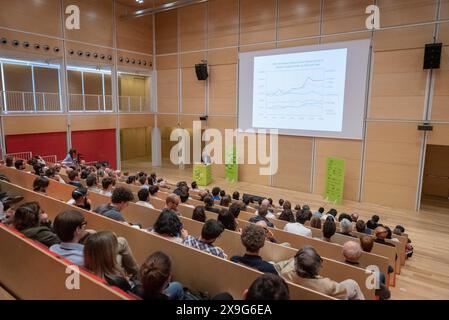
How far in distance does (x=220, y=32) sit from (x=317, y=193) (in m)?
6.73

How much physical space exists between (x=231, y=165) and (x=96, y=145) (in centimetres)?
531

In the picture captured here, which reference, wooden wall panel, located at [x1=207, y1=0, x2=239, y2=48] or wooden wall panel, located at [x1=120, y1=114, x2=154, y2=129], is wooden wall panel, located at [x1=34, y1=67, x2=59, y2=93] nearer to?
wooden wall panel, located at [x1=120, y1=114, x2=154, y2=129]

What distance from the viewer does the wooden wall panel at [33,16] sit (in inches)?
353

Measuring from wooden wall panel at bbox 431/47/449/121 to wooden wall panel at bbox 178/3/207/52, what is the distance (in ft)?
25.4

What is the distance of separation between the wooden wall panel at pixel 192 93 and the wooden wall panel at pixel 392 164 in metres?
6.31

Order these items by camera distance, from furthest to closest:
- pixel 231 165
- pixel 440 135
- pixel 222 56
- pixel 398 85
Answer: pixel 222 56
pixel 231 165
pixel 398 85
pixel 440 135

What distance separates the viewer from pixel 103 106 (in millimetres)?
13219

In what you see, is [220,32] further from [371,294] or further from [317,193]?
[371,294]

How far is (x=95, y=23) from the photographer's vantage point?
11.2 m

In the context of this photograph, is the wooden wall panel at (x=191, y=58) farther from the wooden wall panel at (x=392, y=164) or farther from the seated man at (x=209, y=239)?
the seated man at (x=209, y=239)

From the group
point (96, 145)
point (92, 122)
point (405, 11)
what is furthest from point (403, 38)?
point (96, 145)

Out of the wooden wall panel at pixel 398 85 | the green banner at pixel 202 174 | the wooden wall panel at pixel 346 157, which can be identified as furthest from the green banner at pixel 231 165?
the wooden wall panel at pixel 398 85

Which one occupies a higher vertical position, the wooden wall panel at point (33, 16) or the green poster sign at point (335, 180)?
the wooden wall panel at point (33, 16)

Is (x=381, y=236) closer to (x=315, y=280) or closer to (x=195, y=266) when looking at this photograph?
(x=315, y=280)
